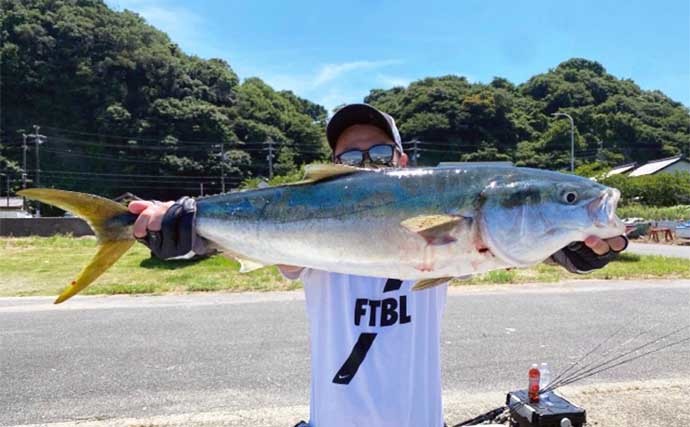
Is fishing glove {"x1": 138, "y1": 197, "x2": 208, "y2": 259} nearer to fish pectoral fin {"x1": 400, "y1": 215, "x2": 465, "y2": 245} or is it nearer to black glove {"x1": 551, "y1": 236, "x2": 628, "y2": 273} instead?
fish pectoral fin {"x1": 400, "y1": 215, "x2": 465, "y2": 245}

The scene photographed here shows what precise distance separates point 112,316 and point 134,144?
64271 mm

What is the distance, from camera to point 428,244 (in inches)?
68.5

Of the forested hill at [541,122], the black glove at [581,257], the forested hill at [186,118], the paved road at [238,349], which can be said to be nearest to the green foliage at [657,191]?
the forested hill at [186,118]

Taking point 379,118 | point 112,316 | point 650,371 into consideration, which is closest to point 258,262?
point 379,118

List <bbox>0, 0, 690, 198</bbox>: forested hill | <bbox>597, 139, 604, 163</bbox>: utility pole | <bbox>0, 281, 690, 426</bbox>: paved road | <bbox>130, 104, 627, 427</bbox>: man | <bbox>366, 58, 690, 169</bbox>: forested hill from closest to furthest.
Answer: <bbox>130, 104, 627, 427</bbox>: man < <bbox>0, 281, 690, 426</bbox>: paved road < <bbox>0, 0, 690, 198</bbox>: forested hill < <bbox>597, 139, 604, 163</bbox>: utility pole < <bbox>366, 58, 690, 169</bbox>: forested hill

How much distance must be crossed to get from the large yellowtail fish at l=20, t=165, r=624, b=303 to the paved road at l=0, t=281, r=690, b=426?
3.11 metres

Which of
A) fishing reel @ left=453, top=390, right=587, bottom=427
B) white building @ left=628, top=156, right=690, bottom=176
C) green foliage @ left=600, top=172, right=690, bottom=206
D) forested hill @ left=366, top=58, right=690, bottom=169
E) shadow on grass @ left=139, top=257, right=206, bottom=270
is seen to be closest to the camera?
fishing reel @ left=453, top=390, right=587, bottom=427

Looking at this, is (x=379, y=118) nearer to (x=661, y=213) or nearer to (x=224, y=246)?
(x=224, y=246)

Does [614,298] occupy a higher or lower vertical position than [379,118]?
lower

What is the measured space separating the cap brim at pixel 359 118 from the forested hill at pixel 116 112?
6765 centimetres

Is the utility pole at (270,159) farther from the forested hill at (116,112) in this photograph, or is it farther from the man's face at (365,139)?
the man's face at (365,139)

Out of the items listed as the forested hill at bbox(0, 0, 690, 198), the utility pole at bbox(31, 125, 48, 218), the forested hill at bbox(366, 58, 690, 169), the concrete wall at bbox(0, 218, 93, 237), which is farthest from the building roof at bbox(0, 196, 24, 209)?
the forested hill at bbox(366, 58, 690, 169)

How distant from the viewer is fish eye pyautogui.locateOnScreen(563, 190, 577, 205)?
5.81 feet

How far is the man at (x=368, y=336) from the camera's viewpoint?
208 cm
